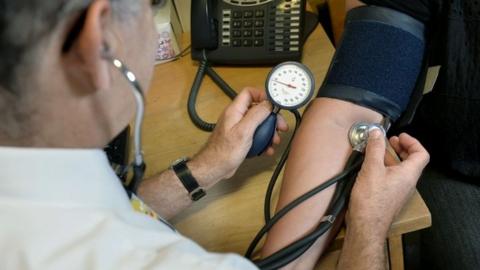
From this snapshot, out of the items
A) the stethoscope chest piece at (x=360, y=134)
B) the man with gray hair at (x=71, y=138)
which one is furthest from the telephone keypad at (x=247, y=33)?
the man with gray hair at (x=71, y=138)

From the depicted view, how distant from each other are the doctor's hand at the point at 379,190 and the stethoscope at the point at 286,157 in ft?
0.10

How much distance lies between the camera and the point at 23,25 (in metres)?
0.52

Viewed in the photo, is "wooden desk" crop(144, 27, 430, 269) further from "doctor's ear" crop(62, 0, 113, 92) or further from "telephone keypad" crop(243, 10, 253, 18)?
"doctor's ear" crop(62, 0, 113, 92)

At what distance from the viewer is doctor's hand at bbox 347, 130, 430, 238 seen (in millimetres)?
895

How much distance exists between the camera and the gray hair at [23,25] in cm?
51

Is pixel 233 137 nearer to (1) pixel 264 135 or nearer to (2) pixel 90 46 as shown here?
(1) pixel 264 135

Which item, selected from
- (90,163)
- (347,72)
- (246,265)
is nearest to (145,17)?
(90,163)

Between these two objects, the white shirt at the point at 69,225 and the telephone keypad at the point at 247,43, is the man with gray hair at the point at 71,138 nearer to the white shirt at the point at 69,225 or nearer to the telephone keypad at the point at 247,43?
the white shirt at the point at 69,225

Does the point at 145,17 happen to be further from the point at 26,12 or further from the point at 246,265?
the point at 246,265

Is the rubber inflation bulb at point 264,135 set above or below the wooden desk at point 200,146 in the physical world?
above

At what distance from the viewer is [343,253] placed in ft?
2.98

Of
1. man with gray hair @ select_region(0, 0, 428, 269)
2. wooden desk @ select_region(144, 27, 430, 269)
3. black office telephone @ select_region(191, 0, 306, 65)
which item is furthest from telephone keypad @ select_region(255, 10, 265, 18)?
man with gray hair @ select_region(0, 0, 428, 269)

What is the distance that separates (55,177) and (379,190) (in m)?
0.53

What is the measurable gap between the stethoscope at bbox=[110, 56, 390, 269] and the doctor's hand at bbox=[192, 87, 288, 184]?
0.05ft
